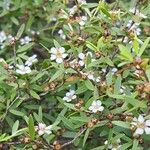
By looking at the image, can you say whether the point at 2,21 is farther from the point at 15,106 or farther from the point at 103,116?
the point at 103,116

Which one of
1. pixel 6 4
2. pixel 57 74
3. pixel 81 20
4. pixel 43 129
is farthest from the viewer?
pixel 6 4

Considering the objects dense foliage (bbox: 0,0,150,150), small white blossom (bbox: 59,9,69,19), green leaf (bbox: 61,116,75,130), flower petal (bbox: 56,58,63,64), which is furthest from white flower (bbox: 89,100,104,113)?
small white blossom (bbox: 59,9,69,19)

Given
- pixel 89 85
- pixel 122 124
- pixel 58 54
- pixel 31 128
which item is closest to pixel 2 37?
pixel 58 54

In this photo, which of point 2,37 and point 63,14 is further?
point 2,37

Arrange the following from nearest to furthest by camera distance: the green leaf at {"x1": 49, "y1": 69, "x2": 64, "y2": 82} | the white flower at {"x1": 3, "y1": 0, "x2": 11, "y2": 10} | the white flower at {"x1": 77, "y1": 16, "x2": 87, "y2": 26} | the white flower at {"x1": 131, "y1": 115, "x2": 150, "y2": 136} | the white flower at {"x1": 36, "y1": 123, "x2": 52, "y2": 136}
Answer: the white flower at {"x1": 131, "y1": 115, "x2": 150, "y2": 136}
the white flower at {"x1": 36, "y1": 123, "x2": 52, "y2": 136}
the green leaf at {"x1": 49, "y1": 69, "x2": 64, "y2": 82}
the white flower at {"x1": 77, "y1": 16, "x2": 87, "y2": 26}
the white flower at {"x1": 3, "y1": 0, "x2": 11, "y2": 10}

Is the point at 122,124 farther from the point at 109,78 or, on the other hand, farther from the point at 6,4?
the point at 6,4

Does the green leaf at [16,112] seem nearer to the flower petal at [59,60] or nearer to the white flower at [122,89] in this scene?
the flower petal at [59,60]

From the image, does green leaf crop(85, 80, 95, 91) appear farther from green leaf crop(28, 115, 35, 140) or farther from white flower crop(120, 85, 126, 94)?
→ green leaf crop(28, 115, 35, 140)

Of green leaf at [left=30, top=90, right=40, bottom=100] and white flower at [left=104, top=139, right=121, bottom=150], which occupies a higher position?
green leaf at [left=30, top=90, right=40, bottom=100]
